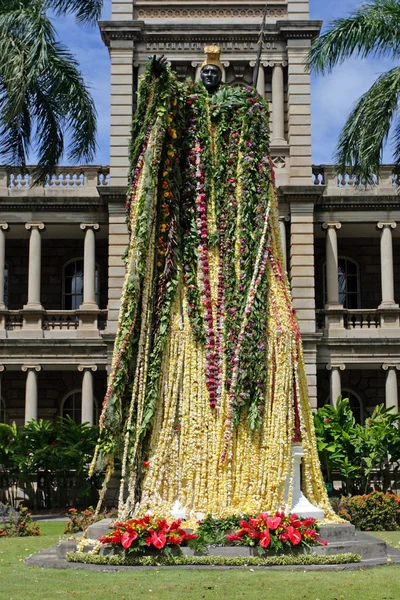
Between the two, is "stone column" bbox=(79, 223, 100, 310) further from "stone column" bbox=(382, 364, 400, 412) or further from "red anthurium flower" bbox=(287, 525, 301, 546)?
"red anthurium flower" bbox=(287, 525, 301, 546)

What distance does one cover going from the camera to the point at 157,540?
33.7ft

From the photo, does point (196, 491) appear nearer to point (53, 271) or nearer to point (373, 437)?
point (373, 437)

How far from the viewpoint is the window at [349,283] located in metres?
30.6

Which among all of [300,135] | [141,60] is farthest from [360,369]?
[141,60]

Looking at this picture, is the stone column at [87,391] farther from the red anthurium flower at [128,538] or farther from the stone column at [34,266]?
the red anthurium flower at [128,538]

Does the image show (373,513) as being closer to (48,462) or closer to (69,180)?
(48,462)

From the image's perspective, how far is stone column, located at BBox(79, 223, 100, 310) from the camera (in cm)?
2833

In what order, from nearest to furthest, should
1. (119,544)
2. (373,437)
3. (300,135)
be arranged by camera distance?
(119,544), (373,437), (300,135)

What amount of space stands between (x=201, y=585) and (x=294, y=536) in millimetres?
1621

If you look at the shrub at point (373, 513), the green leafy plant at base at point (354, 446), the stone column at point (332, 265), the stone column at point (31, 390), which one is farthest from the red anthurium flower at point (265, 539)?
the stone column at point (332, 265)

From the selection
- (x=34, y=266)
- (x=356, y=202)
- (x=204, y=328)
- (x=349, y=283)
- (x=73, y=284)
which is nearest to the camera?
(x=204, y=328)

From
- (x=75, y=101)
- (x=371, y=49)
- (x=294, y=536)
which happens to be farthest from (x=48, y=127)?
(x=294, y=536)

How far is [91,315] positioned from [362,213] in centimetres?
872

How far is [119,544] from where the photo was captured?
34.4 feet
